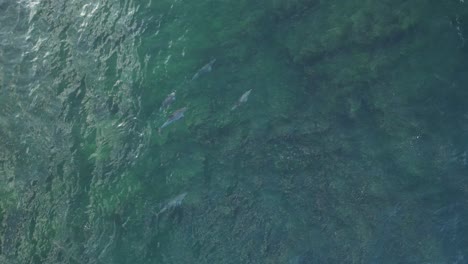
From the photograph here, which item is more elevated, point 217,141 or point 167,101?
point 167,101

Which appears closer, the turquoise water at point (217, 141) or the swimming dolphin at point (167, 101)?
the turquoise water at point (217, 141)

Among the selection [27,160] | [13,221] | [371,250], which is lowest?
[371,250]

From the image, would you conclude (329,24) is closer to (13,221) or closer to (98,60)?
(98,60)

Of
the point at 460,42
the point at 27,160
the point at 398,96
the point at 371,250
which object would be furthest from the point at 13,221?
the point at 460,42

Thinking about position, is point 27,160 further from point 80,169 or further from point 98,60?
point 98,60

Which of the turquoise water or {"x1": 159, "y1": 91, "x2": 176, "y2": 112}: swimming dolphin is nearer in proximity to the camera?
the turquoise water

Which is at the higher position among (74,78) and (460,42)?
(74,78)

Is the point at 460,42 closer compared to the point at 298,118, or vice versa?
the point at 460,42
